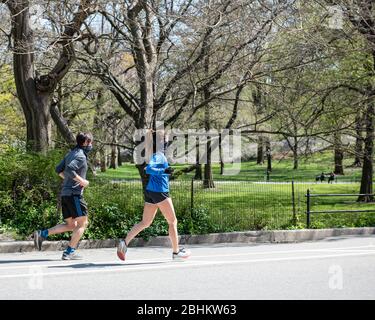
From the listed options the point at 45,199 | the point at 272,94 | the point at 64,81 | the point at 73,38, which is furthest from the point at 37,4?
A: the point at 64,81

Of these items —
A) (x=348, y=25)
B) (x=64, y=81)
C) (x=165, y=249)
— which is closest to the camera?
(x=165, y=249)

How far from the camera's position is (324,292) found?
22.6ft

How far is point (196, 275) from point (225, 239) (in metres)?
4.59

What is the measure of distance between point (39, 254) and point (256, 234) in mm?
4854

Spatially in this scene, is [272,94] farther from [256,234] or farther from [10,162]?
[10,162]

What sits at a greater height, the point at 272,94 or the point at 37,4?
the point at 37,4

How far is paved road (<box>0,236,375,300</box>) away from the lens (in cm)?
681

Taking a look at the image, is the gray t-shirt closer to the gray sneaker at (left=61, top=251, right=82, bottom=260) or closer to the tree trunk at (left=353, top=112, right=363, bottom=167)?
the gray sneaker at (left=61, top=251, right=82, bottom=260)

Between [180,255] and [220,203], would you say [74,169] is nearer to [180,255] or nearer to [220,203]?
[180,255]

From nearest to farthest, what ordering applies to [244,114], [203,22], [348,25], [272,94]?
[203,22], [272,94], [348,25], [244,114]

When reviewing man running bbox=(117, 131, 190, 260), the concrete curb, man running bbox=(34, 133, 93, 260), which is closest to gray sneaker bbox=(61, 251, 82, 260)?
man running bbox=(34, 133, 93, 260)

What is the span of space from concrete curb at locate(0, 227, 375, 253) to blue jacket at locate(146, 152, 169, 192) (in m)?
2.67

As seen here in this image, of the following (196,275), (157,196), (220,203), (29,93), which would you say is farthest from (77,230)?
(29,93)

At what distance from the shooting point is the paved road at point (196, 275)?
6.81 meters
